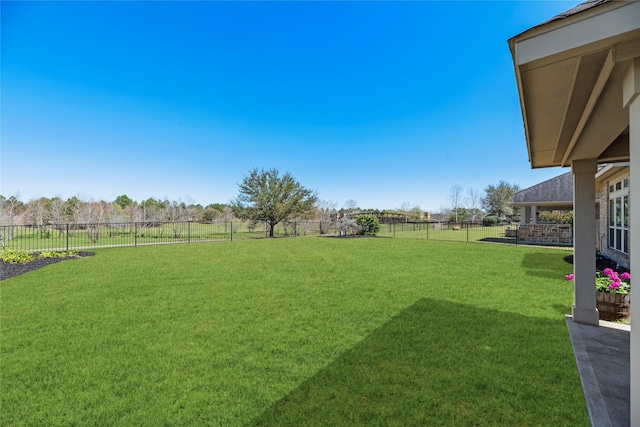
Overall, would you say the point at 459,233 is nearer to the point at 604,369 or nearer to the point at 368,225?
the point at 368,225

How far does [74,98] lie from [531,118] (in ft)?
58.3

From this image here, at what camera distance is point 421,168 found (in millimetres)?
33844

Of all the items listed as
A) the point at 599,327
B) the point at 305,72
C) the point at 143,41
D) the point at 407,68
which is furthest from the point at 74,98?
the point at 599,327

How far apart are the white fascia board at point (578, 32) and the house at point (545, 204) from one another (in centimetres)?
1638

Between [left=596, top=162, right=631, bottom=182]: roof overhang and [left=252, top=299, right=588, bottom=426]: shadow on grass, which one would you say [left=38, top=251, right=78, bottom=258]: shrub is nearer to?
[left=252, top=299, right=588, bottom=426]: shadow on grass

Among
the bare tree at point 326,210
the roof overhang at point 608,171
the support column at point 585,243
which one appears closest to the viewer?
the support column at point 585,243

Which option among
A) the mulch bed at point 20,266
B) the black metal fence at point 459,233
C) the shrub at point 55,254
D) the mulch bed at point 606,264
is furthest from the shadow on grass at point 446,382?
the black metal fence at point 459,233

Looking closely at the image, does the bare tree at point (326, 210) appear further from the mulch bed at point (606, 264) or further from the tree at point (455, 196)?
the mulch bed at point (606, 264)

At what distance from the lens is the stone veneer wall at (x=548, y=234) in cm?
1368

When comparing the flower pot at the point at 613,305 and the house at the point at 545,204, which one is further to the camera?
the house at the point at 545,204

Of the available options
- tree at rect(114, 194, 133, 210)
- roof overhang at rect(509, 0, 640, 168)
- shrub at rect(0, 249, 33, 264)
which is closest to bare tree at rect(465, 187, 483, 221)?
roof overhang at rect(509, 0, 640, 168)

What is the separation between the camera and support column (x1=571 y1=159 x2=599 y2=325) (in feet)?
11.8

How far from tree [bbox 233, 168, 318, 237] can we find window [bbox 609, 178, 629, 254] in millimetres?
16532

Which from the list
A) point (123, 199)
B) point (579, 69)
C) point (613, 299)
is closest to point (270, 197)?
point (613, 299)
